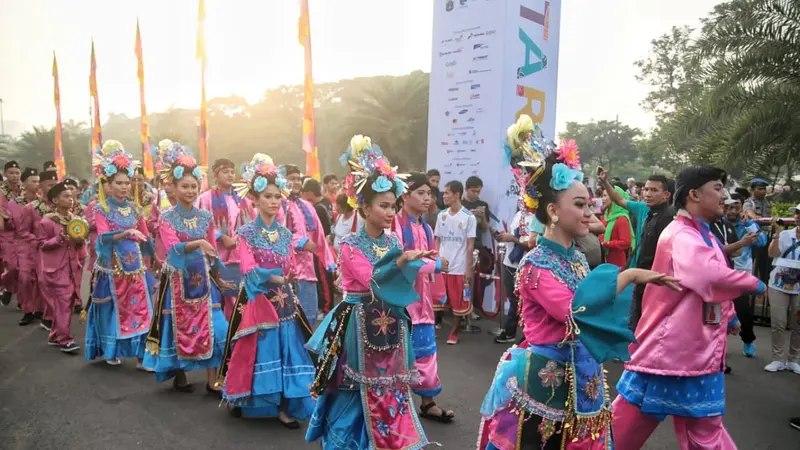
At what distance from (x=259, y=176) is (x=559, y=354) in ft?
10.1

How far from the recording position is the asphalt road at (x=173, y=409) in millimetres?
4367

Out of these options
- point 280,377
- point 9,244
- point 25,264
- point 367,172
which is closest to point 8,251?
point 9,244

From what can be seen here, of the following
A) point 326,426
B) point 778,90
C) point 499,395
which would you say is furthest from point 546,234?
point 778,90

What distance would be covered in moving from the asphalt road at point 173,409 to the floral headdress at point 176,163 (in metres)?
2.12

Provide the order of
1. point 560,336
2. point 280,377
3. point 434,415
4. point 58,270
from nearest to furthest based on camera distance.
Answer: point 560,336, point 280,377, point 434,415, point 58,270

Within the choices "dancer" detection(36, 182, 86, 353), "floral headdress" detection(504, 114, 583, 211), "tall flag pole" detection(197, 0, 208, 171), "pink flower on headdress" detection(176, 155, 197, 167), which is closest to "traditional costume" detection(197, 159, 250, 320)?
"pink flower on headdress" detection(176, 155, 197, 167)

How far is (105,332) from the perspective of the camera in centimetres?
639

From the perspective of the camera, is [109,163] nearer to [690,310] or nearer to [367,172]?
[367,172]

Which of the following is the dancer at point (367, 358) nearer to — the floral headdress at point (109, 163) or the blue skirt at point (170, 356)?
the blue skirt at point (170, 356)

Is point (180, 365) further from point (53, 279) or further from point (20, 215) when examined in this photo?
point (20, 215)

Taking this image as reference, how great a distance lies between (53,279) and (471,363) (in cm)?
535

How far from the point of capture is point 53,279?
7230 millimetres

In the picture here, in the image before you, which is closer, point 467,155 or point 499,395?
point 499,395

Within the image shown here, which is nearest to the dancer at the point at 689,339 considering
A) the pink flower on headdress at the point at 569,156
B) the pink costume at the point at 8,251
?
the pink flower on headdress at the point at 569,156
